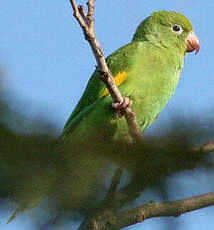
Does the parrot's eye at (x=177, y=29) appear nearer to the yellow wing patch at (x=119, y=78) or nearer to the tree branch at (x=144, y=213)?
the yellow wing patch at (x=119, y=78)

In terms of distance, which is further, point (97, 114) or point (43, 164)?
point (97, 114)

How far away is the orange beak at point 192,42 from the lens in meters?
4.13

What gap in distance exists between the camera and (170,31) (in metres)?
4.12

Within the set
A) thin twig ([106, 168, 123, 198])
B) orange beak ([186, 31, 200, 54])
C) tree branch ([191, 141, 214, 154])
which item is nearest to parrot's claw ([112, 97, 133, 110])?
thin twig ([106, 168, 123, 198])

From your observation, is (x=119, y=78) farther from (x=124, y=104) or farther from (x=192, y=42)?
(x=192, y=42)

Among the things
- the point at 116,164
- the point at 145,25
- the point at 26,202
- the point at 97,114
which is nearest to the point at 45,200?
the point at 26,202

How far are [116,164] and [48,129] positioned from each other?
5.7 inches

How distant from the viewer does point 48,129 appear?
0.70 metres

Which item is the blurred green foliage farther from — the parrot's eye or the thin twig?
the parrot's eye

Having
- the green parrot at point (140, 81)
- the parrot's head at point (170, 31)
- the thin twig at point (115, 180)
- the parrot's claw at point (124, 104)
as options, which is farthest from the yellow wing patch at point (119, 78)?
the thin twig at point (115, 180)

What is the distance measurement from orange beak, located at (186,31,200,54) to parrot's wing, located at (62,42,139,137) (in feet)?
2.26

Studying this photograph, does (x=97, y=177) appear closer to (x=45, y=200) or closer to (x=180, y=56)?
(x=45, y=200)

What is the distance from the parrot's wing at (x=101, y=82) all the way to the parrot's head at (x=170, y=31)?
0.41m

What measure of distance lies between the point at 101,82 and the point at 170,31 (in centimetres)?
105
